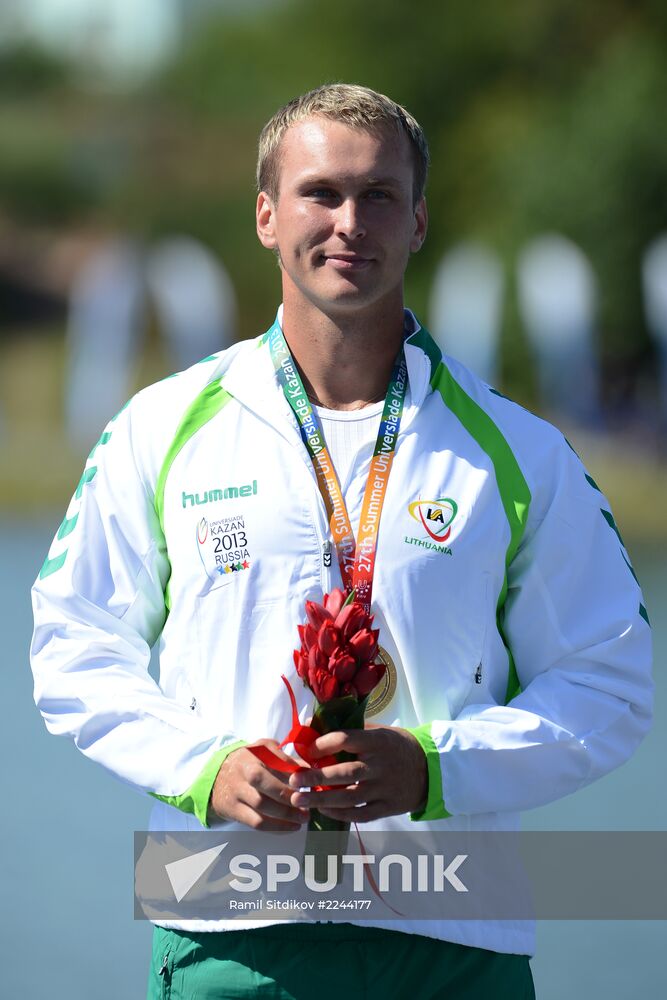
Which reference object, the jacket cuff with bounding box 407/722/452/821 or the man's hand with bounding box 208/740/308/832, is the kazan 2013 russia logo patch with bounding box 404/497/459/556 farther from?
the man's hand with bounding box 208/740/308/832

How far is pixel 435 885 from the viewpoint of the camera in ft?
7.45

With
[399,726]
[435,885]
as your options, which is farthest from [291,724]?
[435,885]

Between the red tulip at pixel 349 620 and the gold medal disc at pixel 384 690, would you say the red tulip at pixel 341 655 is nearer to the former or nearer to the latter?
the red tulip at pixel 349 620

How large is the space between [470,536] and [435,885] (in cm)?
54

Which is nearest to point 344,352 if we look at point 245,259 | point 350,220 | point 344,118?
point 350,220

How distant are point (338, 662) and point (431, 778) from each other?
10.2 inches

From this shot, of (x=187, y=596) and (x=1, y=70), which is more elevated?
(x=1, y=70)

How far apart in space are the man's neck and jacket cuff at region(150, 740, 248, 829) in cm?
62

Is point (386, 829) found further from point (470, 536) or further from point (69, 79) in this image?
point (69, 79)

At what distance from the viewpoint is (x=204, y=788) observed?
2.21 meters

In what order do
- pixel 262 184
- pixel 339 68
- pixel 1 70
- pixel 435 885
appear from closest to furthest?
pixel 435 885
pixel 262 184
pixel 339 68
pixel 1 70

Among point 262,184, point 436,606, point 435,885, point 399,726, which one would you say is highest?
point 262,184

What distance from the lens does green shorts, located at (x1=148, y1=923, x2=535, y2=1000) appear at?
2240 millimetres

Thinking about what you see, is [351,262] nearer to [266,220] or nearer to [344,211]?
[344,211]
